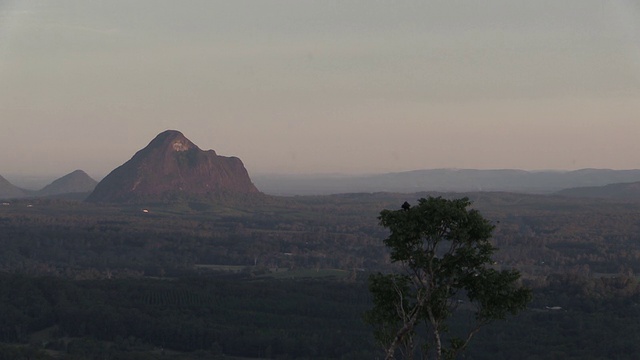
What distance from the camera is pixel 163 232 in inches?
7643

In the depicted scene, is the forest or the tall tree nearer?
the tall tree

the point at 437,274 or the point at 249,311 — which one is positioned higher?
the point at 437,274

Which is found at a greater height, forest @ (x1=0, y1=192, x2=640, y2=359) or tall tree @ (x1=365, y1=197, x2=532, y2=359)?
tall tree @ (x1=365, y1=197, x2=532, y2=359)

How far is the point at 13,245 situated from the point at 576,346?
11106cm

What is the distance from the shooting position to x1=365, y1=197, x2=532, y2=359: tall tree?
3378 centimetres

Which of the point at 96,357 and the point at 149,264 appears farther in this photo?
the point at 149,264

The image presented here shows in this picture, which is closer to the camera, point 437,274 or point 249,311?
point 437,274

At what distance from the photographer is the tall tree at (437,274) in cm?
3378

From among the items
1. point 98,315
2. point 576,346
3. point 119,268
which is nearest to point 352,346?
point 576,346

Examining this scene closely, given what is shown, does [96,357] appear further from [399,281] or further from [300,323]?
[399,281]

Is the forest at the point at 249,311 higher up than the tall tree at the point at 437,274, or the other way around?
the tall tree at the point at 437,274

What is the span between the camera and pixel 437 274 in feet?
114

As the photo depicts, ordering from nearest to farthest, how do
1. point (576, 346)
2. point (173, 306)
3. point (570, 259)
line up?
point (576, 346), point (173, 306), point (570, 259)

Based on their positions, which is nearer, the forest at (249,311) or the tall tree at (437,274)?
the tall tree at (437,274)
